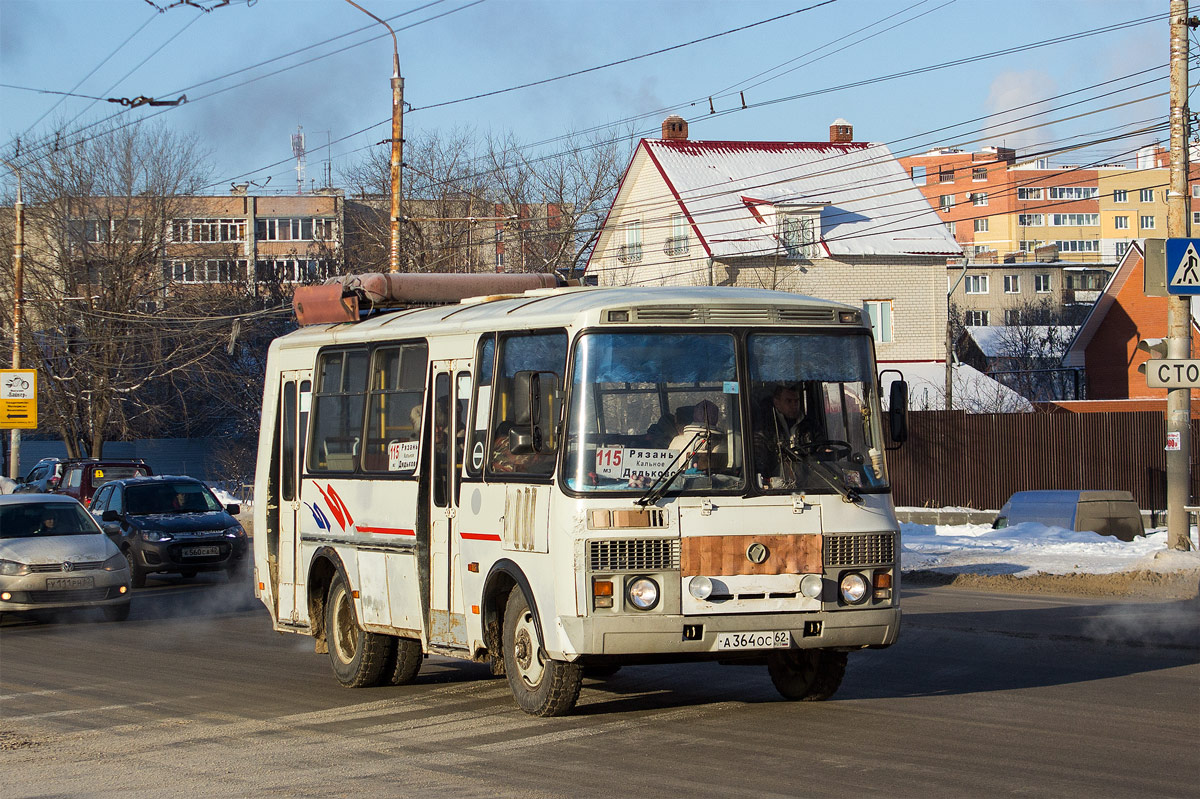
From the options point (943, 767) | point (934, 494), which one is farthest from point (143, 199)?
point (943, 767)

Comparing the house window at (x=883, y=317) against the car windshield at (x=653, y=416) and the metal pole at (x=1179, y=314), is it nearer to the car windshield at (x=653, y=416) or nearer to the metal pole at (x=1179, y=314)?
the metal pole at (x=1179, y=314)

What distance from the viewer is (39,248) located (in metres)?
48.8

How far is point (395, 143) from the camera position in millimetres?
28375

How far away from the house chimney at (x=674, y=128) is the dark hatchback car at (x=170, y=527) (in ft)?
116

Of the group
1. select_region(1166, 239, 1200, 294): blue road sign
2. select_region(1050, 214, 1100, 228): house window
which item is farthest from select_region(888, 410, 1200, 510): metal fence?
select_region(1050, 214, 1100, 228): house window

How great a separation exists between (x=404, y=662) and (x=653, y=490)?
369cm

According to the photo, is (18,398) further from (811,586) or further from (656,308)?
(811,586)

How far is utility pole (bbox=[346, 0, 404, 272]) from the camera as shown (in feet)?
89.1

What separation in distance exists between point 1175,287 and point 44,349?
39.2 metres

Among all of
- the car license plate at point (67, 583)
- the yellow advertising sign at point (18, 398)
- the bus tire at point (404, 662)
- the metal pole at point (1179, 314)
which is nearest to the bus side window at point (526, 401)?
the bus tire at point (404, 662)

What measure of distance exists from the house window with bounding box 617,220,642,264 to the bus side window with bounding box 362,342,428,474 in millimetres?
41971

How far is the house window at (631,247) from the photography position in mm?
53469

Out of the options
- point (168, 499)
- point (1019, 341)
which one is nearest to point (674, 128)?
point (1019, 341)

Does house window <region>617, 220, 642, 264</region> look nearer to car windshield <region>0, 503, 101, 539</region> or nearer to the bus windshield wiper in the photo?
car windshield <region>0, 503, 101, 539</region>
